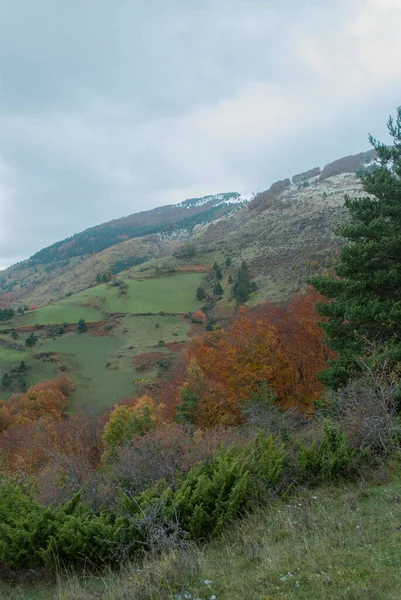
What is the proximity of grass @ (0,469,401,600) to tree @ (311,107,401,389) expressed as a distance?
243 inches

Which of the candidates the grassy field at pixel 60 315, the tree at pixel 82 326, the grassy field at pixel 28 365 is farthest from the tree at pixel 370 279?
the grassy field at pixel 60 315

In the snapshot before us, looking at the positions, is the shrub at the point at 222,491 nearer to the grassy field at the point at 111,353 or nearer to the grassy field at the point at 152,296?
the grassy field at the point at 111,353

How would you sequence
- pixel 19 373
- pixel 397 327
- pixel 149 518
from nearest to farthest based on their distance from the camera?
pixel 149 518 → pixel 397 327 → pixel 19 373

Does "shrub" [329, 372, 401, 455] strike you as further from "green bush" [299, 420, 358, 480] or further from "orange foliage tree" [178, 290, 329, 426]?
"orange foliage tree" [178, 290, 329, 426]

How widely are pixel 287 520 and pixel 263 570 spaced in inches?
58.1

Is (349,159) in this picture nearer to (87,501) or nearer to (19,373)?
(19,373)

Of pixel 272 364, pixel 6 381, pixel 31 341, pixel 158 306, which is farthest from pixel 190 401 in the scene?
pixel 158 306

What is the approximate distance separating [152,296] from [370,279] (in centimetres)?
9038

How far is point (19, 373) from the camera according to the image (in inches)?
2625

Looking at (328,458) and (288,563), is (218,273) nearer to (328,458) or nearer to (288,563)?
(328,458)

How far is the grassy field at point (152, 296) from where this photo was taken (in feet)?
308

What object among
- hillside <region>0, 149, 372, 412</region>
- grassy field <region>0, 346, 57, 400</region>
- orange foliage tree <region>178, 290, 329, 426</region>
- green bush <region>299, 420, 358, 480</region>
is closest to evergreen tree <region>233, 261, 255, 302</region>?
hillside <region>0, 149, 372, 412</region>

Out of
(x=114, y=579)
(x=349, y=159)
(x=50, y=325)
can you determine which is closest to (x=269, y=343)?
(x=114, y=579)

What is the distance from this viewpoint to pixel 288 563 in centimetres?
445
